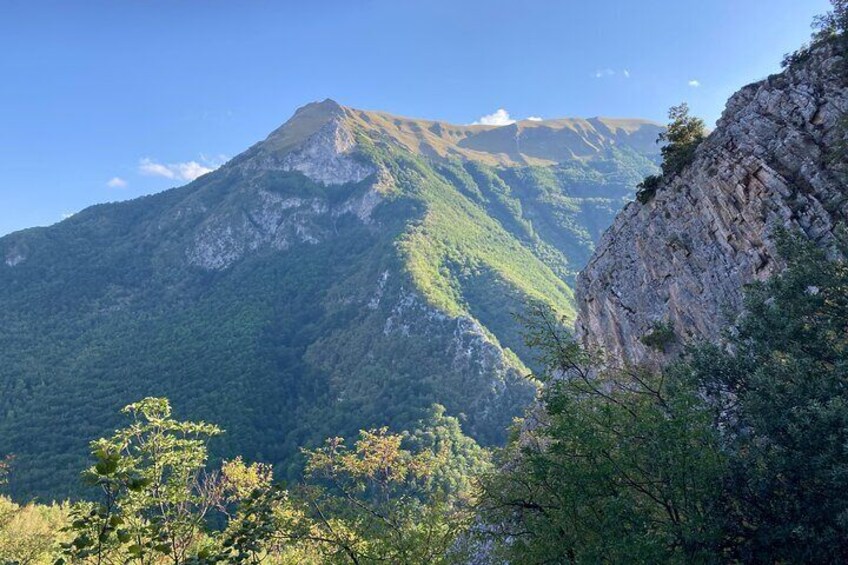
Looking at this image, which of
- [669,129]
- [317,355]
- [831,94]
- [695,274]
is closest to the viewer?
[831,94]

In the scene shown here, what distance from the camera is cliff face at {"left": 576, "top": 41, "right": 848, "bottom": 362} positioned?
21172 millimetres

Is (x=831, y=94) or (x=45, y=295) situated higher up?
(x=831, y=94)

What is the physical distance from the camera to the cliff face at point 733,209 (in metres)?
21.2

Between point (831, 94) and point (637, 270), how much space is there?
12.2 metres

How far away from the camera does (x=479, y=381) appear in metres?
118

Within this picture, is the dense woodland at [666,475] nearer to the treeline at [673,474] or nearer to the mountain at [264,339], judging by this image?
the treeline at [673,474]

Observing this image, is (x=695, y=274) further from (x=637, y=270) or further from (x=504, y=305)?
(x=504, y=305)

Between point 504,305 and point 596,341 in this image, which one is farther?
point 504,305

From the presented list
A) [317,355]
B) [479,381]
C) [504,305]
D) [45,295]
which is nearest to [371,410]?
[479,381]

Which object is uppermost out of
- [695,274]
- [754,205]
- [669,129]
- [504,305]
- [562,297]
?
[562,297]

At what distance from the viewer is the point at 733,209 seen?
24.1 meters

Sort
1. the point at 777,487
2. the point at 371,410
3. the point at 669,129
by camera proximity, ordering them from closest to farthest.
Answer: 1. the point at 777,487
2. the point at 669,129
3. the point at 371,410

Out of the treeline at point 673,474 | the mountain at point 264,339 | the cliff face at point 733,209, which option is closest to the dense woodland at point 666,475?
the treeline at point 673,474

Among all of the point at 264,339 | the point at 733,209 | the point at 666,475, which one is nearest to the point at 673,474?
the point at 666,475
